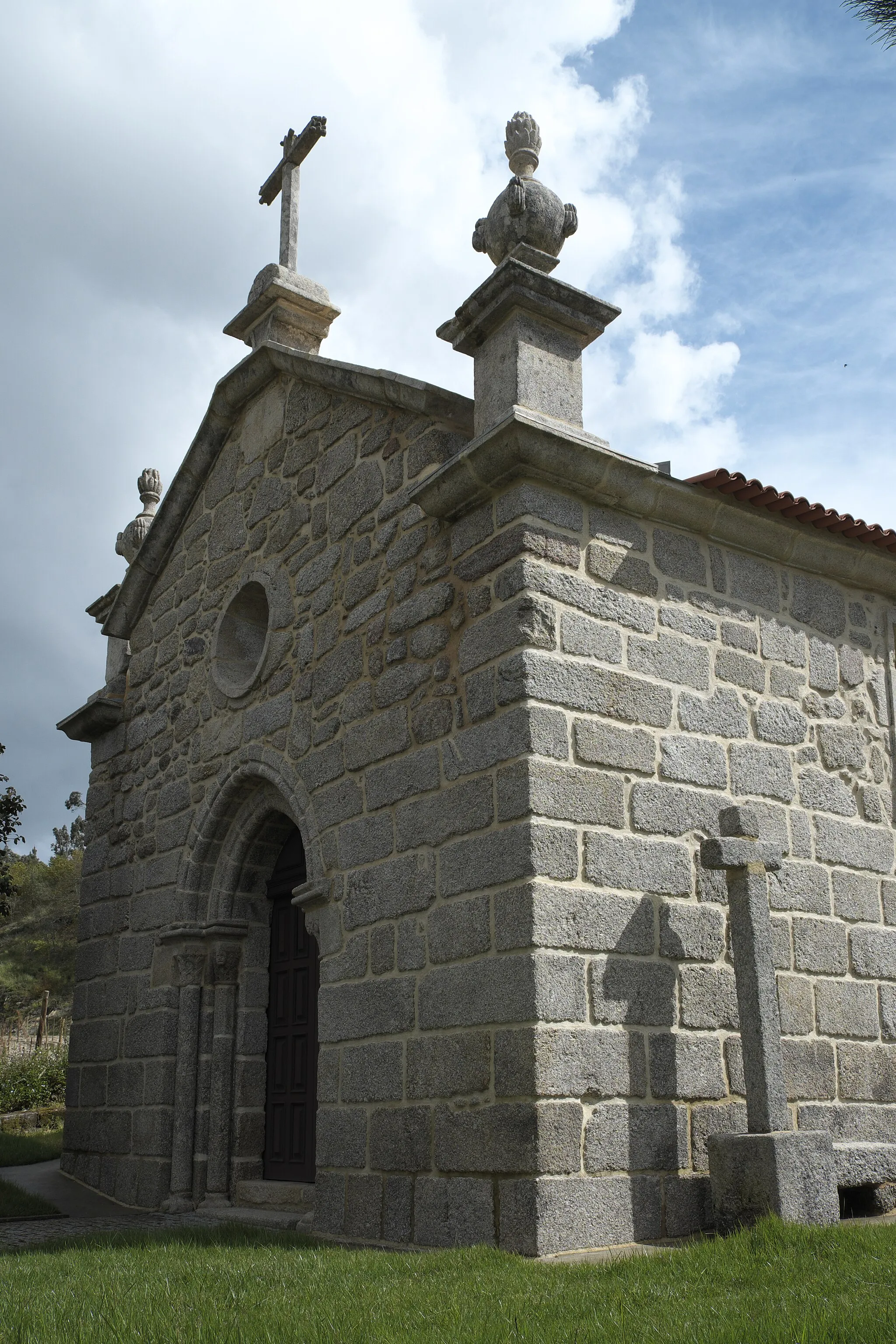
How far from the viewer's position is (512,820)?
16.8 ft

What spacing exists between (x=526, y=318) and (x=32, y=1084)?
1215 cm

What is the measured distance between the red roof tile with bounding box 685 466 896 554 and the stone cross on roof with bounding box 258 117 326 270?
14.0ft

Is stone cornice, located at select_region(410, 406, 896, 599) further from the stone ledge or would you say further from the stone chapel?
the stone ledge

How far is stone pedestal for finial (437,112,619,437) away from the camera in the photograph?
5.71 meters

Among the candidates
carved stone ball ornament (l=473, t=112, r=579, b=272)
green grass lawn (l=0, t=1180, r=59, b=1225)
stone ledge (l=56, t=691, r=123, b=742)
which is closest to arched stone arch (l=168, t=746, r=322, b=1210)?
green grass lawn (l=0, t=1180, r=59, b=1225)

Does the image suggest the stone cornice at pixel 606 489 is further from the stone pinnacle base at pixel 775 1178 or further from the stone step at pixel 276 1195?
the stone step at pixel 276 1195

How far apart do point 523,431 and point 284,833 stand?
366 cm

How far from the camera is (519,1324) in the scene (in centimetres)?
323

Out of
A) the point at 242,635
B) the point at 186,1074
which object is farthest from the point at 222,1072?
the point at 242,635

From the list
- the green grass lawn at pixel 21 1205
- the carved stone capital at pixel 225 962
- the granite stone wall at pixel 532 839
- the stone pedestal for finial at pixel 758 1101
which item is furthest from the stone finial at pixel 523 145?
the green grass lawn at pixel 21 1205

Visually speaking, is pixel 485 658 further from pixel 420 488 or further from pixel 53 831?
pixel 53 831

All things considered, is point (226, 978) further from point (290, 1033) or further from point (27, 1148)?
point (27, 1148)

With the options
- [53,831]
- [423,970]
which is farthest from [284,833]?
[53,831]

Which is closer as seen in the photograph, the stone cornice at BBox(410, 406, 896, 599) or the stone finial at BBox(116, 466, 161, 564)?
the stone cornice at BBox(410, 406, 896, 599)
